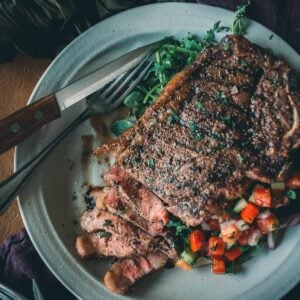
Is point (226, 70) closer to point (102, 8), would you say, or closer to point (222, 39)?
point (222, 39)

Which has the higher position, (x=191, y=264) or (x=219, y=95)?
(x=219, y=95)

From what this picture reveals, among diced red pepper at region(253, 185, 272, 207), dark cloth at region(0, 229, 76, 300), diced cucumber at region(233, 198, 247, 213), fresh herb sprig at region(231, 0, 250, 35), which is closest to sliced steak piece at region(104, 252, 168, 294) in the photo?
dark cloth at region(0, 229, 76, 300)

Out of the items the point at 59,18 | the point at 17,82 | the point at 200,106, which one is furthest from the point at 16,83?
the point at 200,106

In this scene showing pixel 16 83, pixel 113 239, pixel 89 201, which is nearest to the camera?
pixel 113 239

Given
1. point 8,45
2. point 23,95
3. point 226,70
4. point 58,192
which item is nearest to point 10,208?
point 58,192

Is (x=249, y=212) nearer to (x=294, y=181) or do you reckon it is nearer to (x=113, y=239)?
(x=294, y=181)
